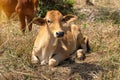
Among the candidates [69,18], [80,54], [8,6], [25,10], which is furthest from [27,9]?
[80,54]

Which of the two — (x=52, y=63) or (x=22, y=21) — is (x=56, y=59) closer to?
(x=52, y=63)

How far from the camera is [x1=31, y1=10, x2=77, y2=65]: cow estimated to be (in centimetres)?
630

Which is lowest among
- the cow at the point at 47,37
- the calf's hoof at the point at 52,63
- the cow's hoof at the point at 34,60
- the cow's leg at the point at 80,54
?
the cow's leg at the point at 80,54

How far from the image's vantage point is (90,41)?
791 cm

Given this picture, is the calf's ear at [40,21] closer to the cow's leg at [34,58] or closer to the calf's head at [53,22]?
the calf's head at [53,22]

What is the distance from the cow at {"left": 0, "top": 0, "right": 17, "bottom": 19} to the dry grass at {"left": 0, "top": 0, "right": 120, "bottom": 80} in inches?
10.5

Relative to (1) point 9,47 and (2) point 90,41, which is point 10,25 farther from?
(2) point 90,41

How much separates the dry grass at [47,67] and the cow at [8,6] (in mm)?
267

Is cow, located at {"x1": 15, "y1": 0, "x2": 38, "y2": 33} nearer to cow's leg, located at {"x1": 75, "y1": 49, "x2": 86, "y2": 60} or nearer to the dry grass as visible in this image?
the dry grass

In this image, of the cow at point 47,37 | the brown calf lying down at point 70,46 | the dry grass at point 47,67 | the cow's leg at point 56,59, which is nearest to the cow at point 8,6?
the dry grass at point 47,67

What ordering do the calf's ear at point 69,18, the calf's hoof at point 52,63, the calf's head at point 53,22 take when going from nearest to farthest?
the calf's head at point 53,22, the calf's hoof at point 52,63, the calf's ear at point 69,18

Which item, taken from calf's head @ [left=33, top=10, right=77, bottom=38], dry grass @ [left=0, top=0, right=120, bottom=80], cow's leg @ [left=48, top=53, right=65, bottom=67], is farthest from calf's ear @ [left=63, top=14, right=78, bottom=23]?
dry grass @ [left=0, top=0, right=120, bottom=80]

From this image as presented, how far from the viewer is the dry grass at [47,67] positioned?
6084 millimetres

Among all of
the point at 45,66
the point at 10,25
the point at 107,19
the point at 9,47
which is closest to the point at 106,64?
the point at 45,66
